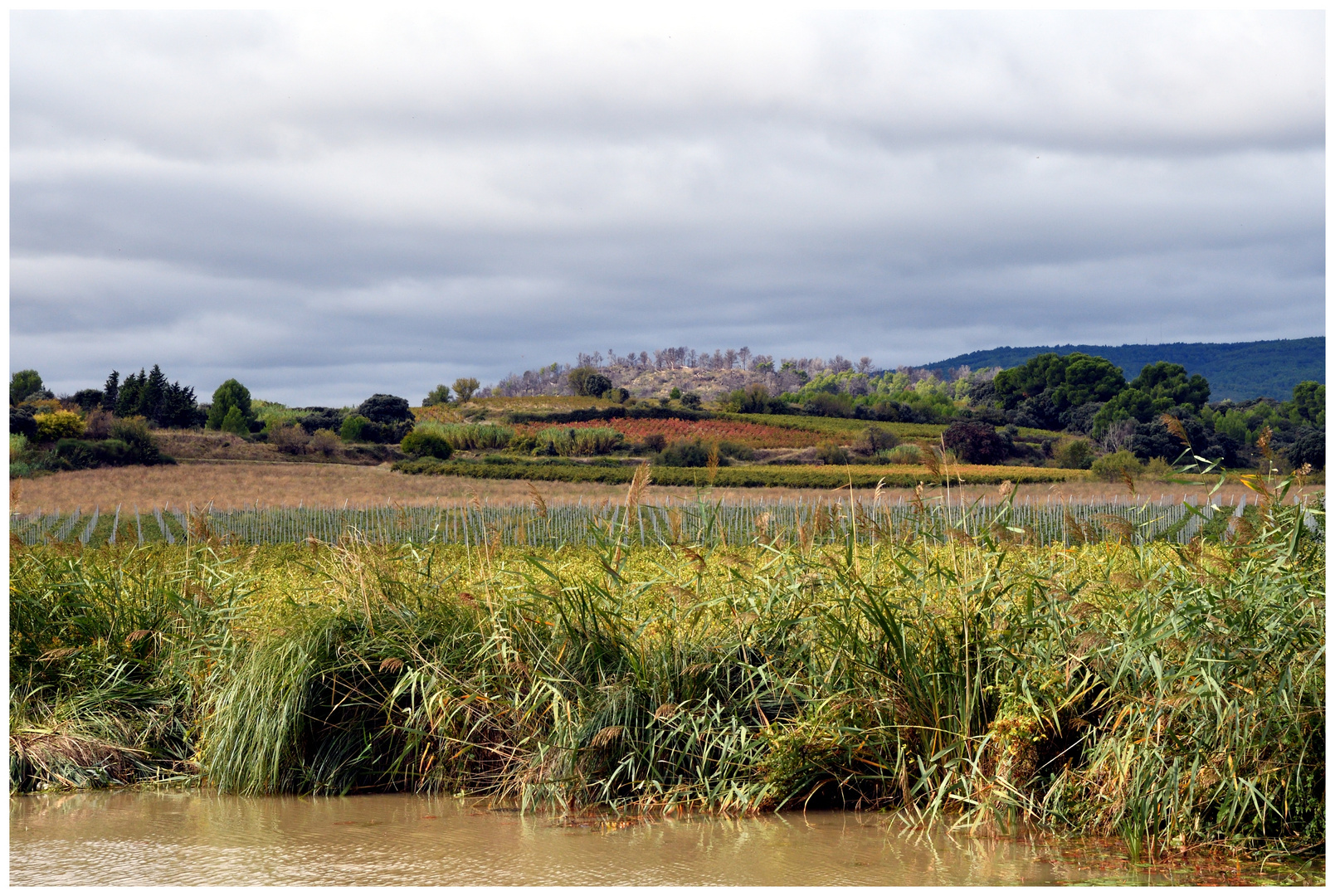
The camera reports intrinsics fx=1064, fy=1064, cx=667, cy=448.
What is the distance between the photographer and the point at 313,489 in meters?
30.5

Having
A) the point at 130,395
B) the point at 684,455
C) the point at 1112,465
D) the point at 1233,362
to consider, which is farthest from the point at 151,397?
the point at 1233,362

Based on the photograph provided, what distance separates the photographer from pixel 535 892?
3383 mm

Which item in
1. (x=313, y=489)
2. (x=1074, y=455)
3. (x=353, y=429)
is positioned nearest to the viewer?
(x=313, y=489)

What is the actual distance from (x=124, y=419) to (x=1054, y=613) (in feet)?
137

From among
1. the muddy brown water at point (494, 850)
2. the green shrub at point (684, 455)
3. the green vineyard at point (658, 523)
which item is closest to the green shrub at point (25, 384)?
the green vineyard at point (658, 523)

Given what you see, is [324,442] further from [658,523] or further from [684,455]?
[658,523]

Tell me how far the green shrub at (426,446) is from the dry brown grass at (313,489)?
334 cm

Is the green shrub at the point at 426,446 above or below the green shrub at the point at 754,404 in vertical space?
below

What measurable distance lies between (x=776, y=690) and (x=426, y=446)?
3815 cm

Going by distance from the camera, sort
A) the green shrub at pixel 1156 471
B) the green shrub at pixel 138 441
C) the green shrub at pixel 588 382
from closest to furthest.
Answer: the green shrub at pixel 1156 471 < the green shrub at pixel 138 441 < the green shrub at pixel 588 382

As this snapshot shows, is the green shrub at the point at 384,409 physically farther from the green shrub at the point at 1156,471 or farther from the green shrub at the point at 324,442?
the green shrub at the point at 1156,471

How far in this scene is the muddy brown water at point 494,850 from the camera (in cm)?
357

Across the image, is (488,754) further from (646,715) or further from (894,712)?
(894,712)

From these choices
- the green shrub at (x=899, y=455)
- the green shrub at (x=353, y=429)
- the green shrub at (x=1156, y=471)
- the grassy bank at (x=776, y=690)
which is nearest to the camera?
the grassy bank at (x=776, y=690)
